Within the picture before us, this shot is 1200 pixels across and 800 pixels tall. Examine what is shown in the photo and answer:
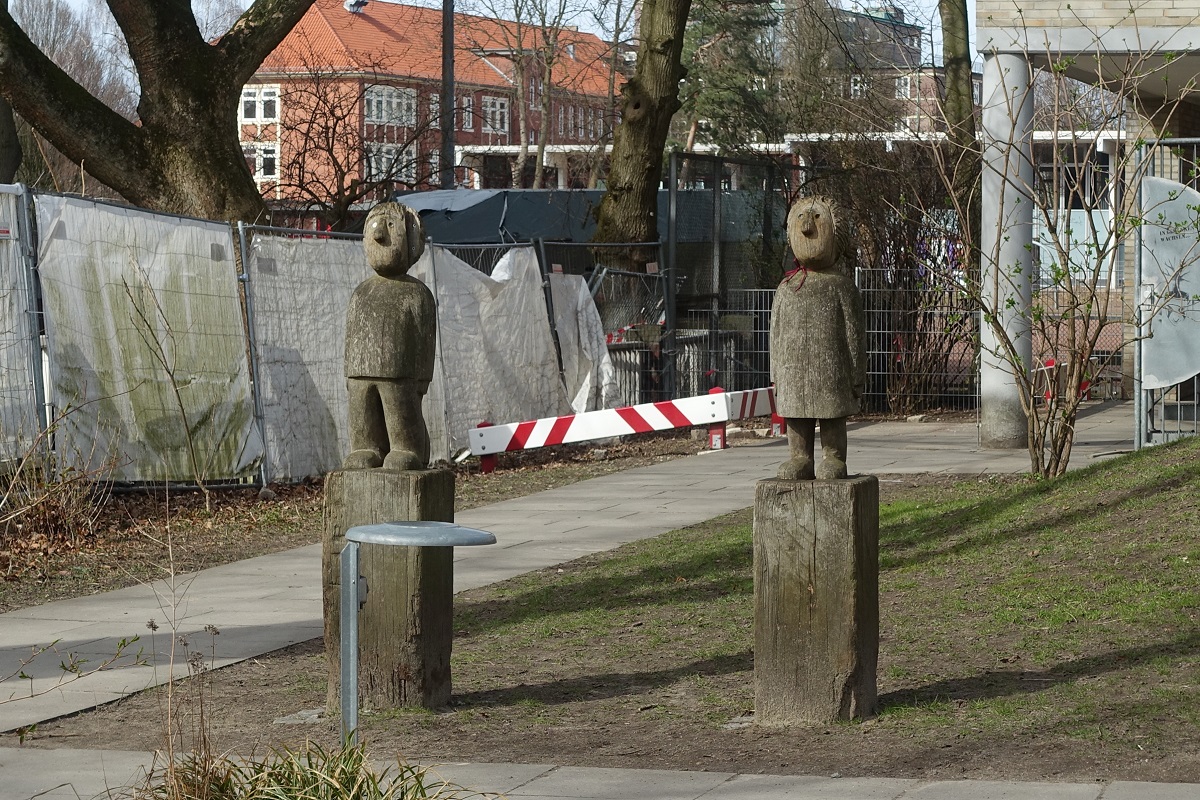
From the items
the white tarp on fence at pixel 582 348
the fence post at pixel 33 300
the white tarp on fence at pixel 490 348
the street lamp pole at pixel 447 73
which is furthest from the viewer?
the street lamp pole at pixel 447 73

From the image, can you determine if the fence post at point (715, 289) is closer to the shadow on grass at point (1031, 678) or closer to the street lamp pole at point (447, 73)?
the street lamp pole at point (447, 73)

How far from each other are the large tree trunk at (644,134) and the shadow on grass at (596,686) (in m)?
13.1

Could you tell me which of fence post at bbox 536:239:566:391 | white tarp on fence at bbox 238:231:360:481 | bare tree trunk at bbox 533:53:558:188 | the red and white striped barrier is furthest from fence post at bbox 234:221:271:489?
bare tree trunk at bbox 533:53:558:188

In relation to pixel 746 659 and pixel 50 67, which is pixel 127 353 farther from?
pixel 746 659

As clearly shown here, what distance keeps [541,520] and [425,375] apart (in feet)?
18.4

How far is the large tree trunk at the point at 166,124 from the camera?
1542 cm

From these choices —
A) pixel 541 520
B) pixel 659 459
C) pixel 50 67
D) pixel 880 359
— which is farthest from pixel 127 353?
pixel 880 359

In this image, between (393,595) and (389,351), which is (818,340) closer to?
(389,351)

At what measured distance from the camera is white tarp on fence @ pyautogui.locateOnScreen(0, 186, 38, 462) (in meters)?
10.9

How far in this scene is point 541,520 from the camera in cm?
1231

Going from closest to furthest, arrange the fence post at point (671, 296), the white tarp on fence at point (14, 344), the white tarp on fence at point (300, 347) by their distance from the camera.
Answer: the white tarp on fence at point (14, 344), the white tarp on fence at point (300, 347), the fence post at point (671, 296)

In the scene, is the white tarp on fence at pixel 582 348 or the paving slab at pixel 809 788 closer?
the paving slab at pixel 809 788

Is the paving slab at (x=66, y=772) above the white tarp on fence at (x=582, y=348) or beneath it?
beneath

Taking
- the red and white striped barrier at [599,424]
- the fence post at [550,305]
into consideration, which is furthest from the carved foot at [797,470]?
the fence post at [550,305]
